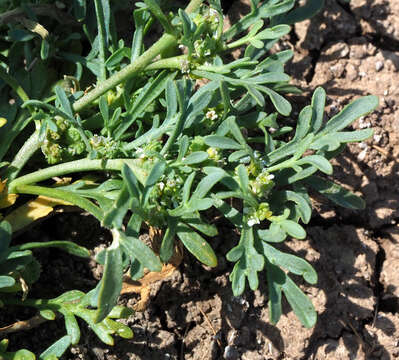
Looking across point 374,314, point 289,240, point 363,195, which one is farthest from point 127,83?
point 374,314

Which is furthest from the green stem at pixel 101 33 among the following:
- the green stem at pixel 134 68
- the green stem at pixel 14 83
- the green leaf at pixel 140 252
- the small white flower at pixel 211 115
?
the green leaf at pixel 140 252

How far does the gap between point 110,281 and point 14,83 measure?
1.25m

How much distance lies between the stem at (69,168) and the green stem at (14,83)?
39 cm

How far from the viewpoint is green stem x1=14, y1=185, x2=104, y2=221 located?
256cm

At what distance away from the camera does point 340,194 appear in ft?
8.70

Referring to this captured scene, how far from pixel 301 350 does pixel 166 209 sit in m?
1.10

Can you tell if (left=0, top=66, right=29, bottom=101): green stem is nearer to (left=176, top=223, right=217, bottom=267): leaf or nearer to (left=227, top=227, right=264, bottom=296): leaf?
(left=176, top=223, right=217, bottom=267): leaf

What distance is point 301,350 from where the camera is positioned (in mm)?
3080

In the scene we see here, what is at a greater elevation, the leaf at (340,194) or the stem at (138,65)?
the stem at (138,65)

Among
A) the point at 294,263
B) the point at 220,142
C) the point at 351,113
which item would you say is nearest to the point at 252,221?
the point at 294,263

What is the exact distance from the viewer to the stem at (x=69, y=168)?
2.64m

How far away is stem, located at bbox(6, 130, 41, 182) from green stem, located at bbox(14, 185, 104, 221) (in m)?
0.11

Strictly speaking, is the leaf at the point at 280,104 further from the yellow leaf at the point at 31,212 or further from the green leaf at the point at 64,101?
the yellow leaf at the point at 31,212

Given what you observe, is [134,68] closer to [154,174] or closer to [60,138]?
[60,138]
